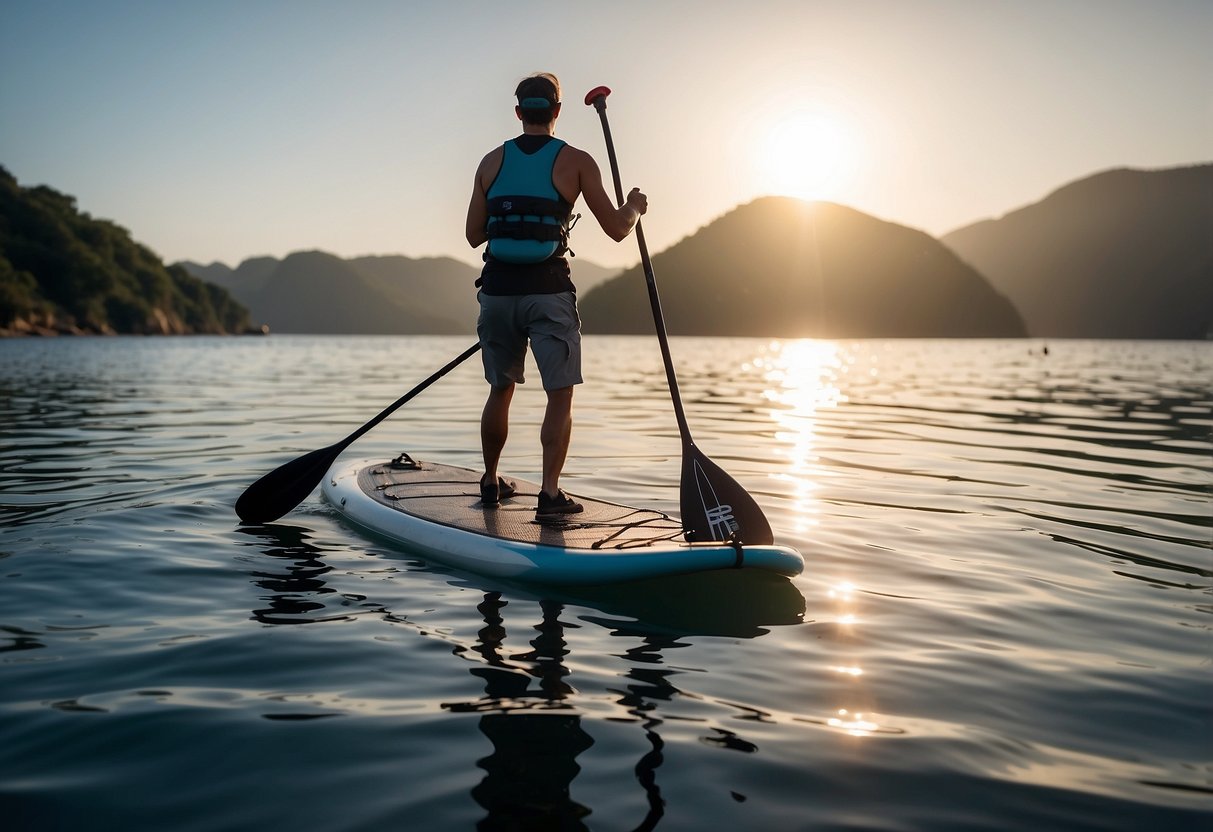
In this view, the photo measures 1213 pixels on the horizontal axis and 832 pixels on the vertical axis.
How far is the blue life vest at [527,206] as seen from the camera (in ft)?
19.5

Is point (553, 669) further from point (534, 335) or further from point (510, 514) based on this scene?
point (534, 335)


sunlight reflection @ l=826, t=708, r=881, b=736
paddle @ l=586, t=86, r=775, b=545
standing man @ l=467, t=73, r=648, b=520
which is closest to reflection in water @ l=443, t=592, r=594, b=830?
sunlight reflection @ l=826, t=708, r=881, b=736

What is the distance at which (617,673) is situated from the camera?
13.4 feet

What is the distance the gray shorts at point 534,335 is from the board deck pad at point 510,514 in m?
0.95

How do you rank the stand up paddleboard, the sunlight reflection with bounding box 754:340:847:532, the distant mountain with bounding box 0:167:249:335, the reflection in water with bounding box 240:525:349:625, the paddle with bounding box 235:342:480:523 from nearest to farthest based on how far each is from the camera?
the reflection in water with bounding box 240:525:349:625 < the stand up paddleboard < the paddle with bounding box 235:342:480:523 < the sunlight reflection with bounding box 754:340:847:532 < the distant mountain with bounding box 0:167:249:335

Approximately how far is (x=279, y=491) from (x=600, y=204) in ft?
11.5

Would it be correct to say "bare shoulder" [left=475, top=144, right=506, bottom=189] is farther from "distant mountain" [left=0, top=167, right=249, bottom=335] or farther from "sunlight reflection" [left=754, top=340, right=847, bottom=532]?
"distant mountain" [left=0, top=167, right=249, bottom=335]

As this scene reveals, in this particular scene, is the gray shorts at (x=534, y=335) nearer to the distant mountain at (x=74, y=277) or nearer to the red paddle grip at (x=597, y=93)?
the red paddle grip at (x=597, y=93)

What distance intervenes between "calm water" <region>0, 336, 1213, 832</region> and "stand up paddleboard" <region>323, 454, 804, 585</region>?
0.62 feet

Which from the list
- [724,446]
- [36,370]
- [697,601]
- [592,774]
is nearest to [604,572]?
[697,601]

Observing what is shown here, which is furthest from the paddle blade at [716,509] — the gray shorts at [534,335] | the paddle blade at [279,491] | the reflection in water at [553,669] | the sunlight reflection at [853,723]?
the paddle blade at [279,491]

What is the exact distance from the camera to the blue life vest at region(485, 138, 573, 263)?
19.5 feet

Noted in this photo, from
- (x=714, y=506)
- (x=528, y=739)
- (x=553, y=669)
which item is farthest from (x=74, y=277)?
(x=528, y=739)

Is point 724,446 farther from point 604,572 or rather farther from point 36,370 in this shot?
point 36,370
